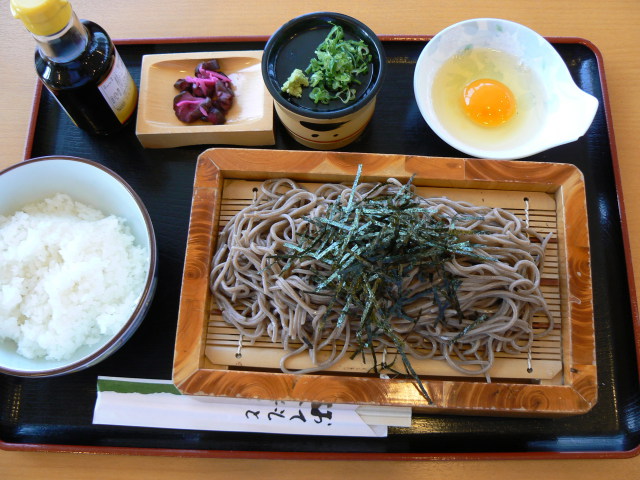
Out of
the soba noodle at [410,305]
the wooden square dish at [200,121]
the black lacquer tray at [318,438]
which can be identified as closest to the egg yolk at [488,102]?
the black lacquer tray at [318,438]

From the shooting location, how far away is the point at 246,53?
2.12 meters

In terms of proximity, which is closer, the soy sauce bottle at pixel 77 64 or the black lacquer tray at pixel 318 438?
the soy sauce bottle at pixel 77 64

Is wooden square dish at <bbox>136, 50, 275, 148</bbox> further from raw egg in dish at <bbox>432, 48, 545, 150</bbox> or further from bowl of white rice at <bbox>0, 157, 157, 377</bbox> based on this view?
raw egg in dish at <bbox>432, 48, 545, 150</bbox>

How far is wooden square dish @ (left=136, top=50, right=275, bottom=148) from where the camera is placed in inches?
78.8

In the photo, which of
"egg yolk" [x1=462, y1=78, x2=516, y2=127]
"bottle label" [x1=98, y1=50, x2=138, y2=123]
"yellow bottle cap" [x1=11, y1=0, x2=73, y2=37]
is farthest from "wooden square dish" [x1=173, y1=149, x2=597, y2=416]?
"yellow bottle cap" [x1=11, y1=0, x2=73, y2=37]

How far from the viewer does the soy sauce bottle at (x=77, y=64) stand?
1.58 meters

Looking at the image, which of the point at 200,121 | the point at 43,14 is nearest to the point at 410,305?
the point at 200,121

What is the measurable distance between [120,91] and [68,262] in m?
0.67

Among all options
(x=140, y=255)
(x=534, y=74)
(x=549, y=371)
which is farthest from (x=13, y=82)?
(x=549, y=371)

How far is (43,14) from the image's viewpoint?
1554mm

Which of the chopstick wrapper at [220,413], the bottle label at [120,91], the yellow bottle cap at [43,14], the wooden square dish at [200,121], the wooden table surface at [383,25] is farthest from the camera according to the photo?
the wooden table surface at [383,25]

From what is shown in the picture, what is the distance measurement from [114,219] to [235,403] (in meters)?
0.78

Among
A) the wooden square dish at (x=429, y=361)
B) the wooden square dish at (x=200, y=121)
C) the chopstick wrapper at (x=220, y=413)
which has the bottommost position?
the chopstick wrapper at (x=220, y=413)

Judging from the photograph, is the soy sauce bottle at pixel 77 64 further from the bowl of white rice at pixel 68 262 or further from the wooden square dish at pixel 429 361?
the wooden square dish at pixel 429 361
